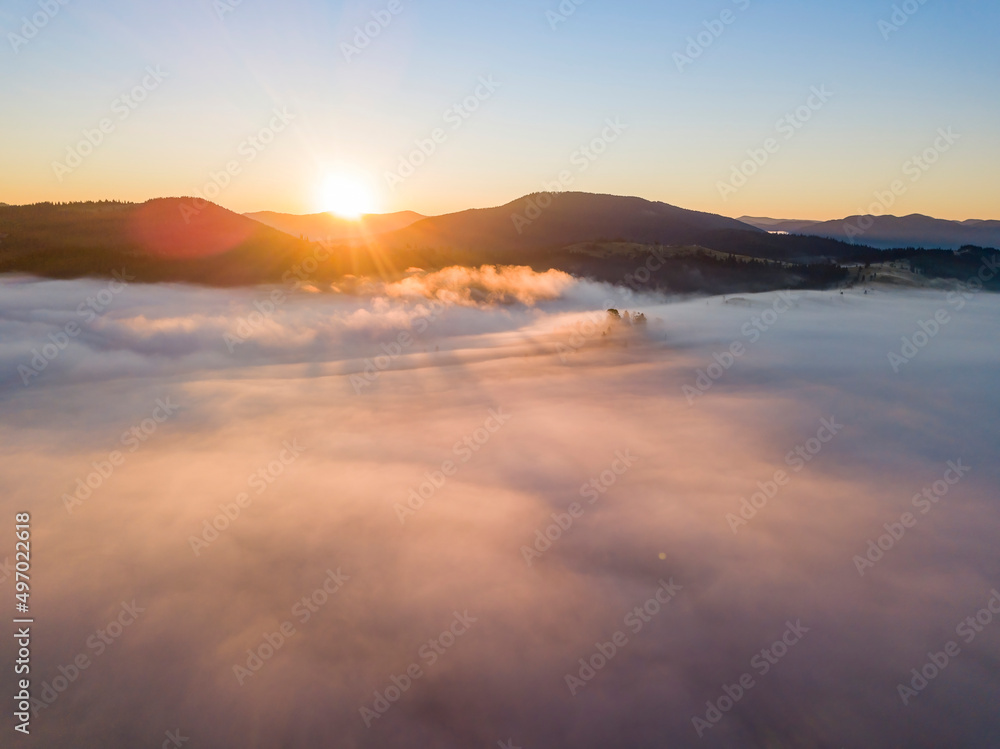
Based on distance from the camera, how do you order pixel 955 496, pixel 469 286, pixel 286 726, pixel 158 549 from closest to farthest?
pixel 286 726 < pixel 158 549 < pixel 955 496 < pixel 469 286

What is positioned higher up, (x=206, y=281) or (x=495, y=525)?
(x=206, y=281)

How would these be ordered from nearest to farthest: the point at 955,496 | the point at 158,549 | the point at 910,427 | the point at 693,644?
the point at 693,644 < the point at 158,549 < the point at 955,496 < the point at 910,427

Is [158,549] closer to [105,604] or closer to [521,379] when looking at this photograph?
[105,604]

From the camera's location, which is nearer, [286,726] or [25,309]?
[286,726]

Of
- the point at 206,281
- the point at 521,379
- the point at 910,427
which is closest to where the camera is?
the point at 910,427

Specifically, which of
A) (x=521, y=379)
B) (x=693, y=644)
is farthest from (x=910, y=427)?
(x=693, y=644)

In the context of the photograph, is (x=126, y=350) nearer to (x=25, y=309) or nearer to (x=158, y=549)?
(x=25, y=309)

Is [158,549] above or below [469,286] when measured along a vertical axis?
below

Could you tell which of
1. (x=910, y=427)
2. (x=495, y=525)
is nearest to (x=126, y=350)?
(x=495, y=525)

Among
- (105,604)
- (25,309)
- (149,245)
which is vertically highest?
(149,245)
